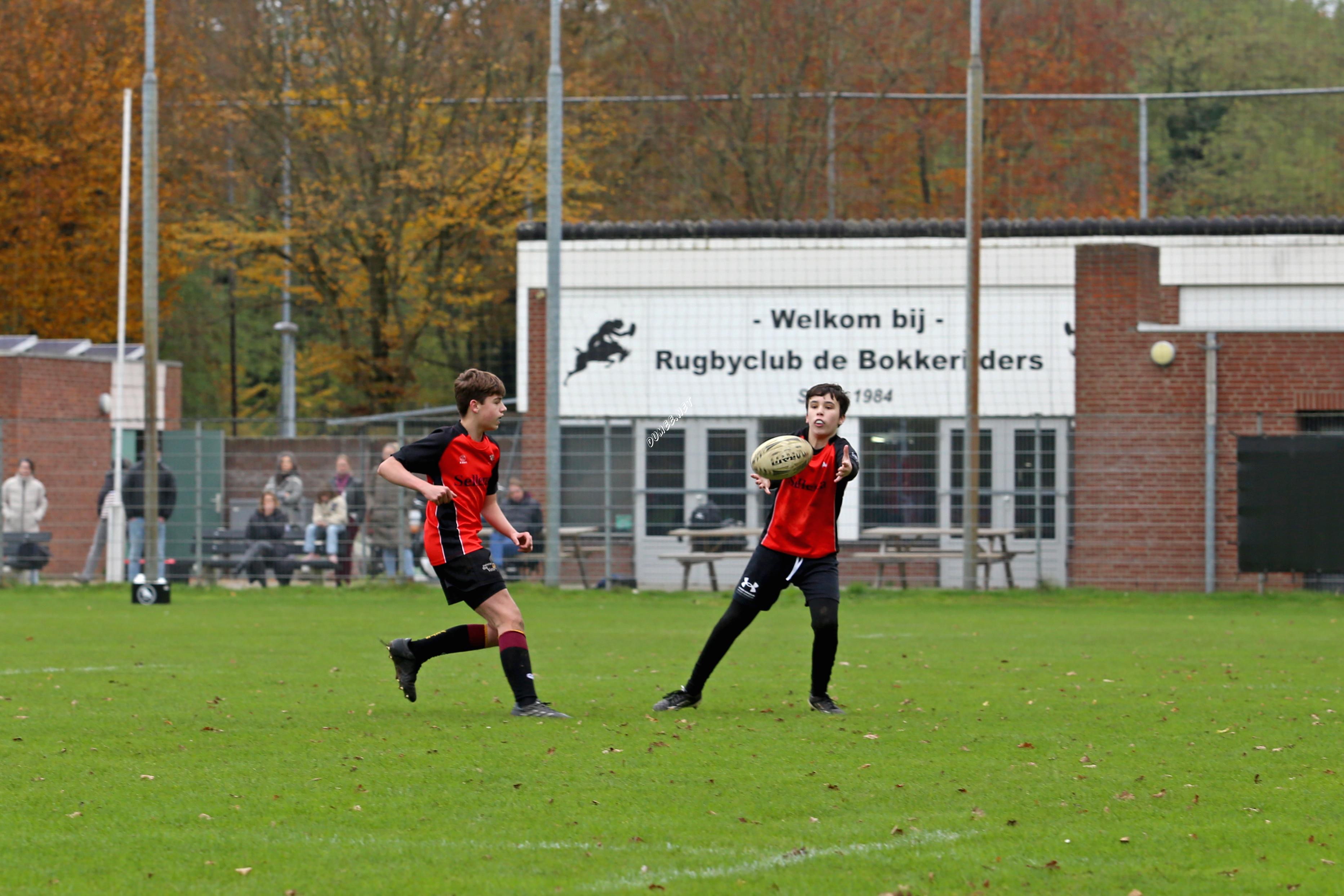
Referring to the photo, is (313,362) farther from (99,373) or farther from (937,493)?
(937,493)

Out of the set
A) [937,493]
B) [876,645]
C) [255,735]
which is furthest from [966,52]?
[255,735]

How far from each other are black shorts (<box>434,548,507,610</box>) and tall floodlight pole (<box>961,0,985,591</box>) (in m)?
12.8

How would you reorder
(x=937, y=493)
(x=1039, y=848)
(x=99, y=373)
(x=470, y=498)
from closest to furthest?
1. (x=1039, y=848)
2. (x=470, y=498)
3. (x=937, y=493)
4. (x=99, y=373)

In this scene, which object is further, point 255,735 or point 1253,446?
point 1253,446

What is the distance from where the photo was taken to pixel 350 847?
17.0 ft

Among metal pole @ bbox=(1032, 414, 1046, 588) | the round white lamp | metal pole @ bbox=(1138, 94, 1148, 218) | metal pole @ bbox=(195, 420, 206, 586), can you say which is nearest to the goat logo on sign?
metal pole @ bbox=(195, 420, 206, 586)

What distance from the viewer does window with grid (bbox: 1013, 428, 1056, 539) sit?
21109 mm

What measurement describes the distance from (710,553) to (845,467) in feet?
42.6

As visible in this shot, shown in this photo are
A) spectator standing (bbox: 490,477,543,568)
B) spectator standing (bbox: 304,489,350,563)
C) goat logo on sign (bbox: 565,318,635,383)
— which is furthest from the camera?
goat logo on sign (bbox: 565,318,635,383)

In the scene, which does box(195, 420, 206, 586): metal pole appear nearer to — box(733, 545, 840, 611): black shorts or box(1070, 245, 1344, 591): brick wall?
box(1070, 245, 1344, 591): brick wall

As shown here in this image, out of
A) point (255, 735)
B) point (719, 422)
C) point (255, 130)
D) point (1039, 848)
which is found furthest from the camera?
point (255, 130)

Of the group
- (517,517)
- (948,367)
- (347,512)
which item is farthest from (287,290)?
(517,517)

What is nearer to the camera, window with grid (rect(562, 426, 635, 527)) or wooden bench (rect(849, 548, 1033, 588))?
wooden bench (rect(849, 548, 1033, 588))

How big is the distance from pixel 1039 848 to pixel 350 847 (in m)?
2.12
